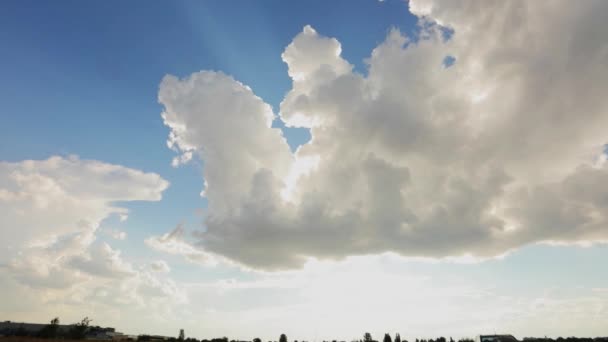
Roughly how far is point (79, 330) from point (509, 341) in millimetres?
191935

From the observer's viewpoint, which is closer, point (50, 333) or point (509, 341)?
point (509, 341)

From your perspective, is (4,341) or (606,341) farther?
(606,341)

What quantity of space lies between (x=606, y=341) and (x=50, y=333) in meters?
273

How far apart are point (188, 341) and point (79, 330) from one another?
5090cm

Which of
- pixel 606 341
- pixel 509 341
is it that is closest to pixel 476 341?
pixel 509 341

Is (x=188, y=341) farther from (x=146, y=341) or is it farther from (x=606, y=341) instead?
(x=606, y=341)

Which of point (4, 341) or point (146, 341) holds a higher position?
point (4, 341)

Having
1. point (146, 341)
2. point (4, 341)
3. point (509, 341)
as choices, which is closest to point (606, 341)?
point (509, 341)

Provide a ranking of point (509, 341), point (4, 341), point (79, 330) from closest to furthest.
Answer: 1. point (4, 341)
2. point (509, 341)
3. point (79, 330)

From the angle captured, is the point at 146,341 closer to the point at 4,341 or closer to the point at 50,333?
the point at 50,333

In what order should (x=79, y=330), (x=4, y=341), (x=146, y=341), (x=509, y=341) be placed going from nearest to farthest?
(x=4, y=341) < (x=509, y=341) < (x=146, y=341) < (x=79, y=330)

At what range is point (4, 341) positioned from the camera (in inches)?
3868

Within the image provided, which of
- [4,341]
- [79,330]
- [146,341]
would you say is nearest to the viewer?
[4,341]

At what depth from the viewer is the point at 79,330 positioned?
188750 mm
